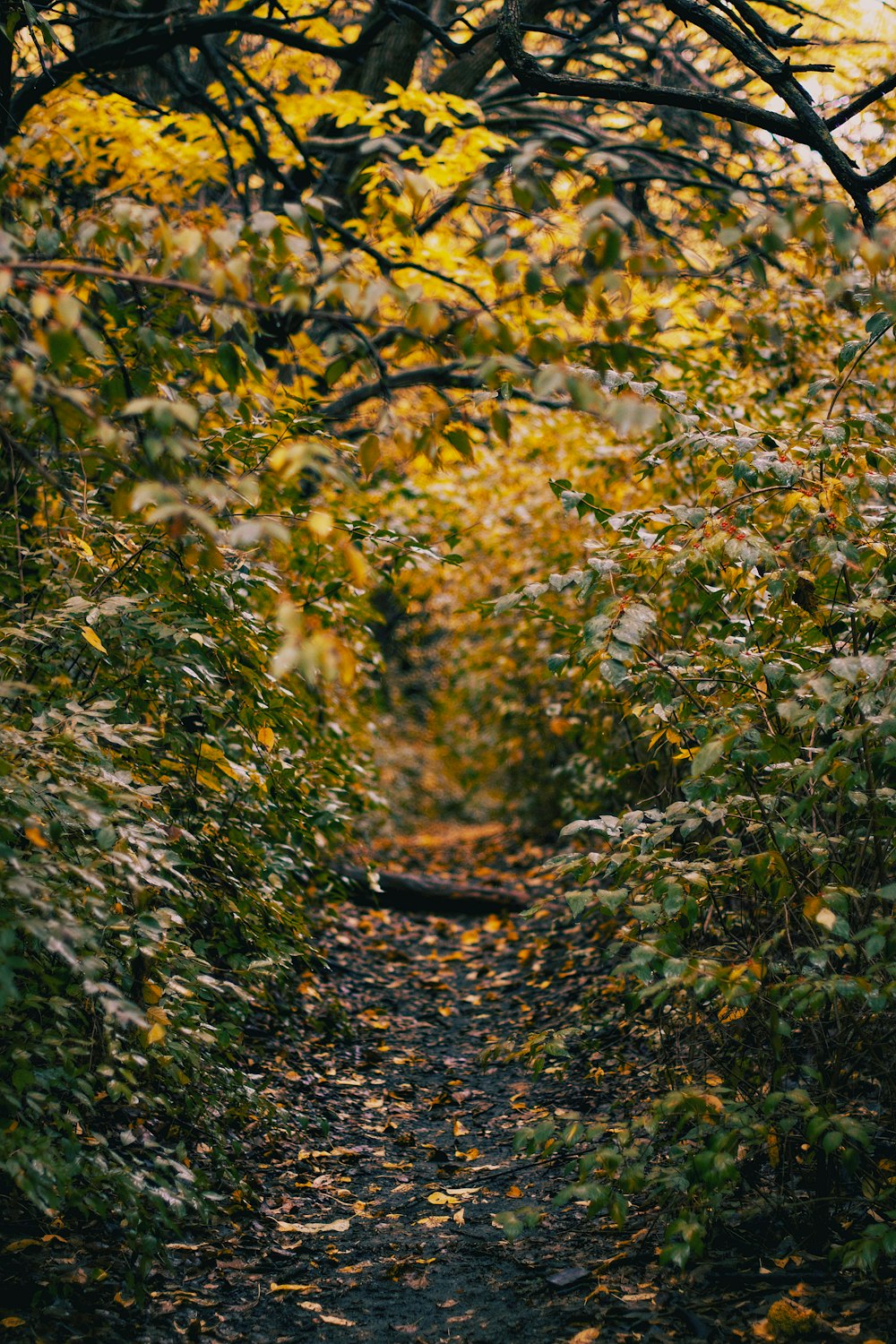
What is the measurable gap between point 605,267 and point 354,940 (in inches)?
189

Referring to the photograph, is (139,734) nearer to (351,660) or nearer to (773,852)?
(351,660)

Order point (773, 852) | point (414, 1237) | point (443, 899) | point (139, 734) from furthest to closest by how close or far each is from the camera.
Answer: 1. point (443, 899)
2. point (414, 1237)
3. point (139, 734)
4. point (773, 852)

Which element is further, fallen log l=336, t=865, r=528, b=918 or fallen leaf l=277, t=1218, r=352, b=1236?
fallen log l=336, t=865, r=528, b=918

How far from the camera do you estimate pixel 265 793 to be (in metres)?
3.13

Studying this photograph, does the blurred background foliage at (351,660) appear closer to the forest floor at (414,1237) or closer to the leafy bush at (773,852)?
the leafy bush at (773,852)

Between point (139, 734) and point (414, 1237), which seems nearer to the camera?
point (139, 734)

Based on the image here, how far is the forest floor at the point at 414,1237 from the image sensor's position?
2.33 m

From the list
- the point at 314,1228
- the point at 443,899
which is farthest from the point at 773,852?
the point at 443,899

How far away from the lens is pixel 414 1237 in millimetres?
2918

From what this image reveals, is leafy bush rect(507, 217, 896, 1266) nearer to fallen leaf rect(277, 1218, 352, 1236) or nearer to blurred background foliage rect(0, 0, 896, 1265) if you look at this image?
blurred background foliage rect(0, 0, 896, 1265)

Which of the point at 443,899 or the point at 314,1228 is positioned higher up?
the point at 443,899

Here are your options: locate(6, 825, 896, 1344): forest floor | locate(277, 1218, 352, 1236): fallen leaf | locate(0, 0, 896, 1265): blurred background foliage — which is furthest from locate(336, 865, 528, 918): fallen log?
locate(277, 1218, 352, 1236): fallen leaf

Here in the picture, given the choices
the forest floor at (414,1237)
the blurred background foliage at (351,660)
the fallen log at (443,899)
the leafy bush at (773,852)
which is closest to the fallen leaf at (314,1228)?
the forest floor at (414,1237)

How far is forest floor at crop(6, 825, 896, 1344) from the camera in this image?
2332 mm
